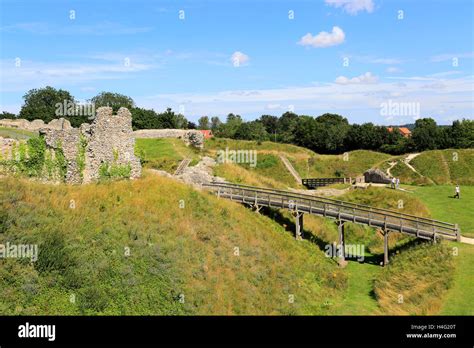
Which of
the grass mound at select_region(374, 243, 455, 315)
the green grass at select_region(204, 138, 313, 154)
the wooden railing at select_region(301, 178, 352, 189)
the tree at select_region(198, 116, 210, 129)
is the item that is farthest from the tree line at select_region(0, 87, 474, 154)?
the grass mound at select_region(374, 243, 455, 315)

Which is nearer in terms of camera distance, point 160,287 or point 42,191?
point 160,287

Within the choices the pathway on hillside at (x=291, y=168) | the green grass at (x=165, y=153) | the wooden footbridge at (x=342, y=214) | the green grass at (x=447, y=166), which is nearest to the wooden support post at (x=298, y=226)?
the wooden footbridge at (x=342, y=214)

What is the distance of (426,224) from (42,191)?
2130 cm

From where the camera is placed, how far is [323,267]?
2625cm

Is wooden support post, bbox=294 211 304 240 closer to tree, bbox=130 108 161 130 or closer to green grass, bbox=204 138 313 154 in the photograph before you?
green grass, bbox=204 138 313 154

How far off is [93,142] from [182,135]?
2621 cm

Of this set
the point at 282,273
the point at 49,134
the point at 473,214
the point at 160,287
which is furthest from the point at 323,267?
the point at 49,134

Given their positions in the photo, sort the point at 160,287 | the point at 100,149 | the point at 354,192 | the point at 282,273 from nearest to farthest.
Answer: the point at 160,287 → the point at 282,273 → the point at 100,149 → the point at 354,192

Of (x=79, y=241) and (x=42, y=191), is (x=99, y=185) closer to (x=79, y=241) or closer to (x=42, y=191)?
(x=42, y=191)

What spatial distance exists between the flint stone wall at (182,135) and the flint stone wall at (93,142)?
879 inches

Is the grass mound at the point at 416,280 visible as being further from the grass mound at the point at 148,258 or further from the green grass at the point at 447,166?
the green grass at the point at 447,166

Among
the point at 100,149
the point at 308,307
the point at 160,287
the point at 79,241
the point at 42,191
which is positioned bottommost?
the point at 308,307

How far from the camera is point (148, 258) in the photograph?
2039 cm

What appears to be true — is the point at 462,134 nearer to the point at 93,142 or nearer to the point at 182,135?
the point at 182,135
